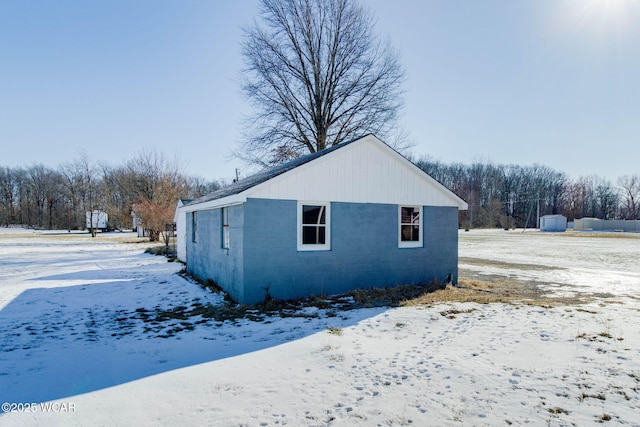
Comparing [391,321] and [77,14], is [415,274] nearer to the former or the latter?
[391,321]

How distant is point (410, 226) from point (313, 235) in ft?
10.7

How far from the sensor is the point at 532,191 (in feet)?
263

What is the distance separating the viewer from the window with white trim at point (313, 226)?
8.44 metres

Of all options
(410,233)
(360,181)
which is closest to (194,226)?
(360,181)

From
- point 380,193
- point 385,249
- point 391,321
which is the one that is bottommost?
point 391,321

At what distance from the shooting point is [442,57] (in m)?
13.9

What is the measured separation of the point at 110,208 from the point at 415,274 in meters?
49.8

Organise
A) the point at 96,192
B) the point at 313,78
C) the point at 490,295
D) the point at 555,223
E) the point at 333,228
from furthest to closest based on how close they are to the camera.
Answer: the point at 555,223 → the point at 96,192 → the point at 313,78 → the point at 490,295 → the point at 333,228

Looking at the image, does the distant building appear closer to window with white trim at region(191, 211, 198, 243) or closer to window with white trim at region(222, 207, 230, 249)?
window with white trim at region(191, 211, 198, 243)

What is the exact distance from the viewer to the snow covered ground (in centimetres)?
322

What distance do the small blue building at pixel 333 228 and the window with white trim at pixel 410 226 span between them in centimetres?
3

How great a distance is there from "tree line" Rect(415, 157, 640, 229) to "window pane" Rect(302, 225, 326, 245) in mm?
72882

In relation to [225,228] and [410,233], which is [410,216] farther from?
[225,228]

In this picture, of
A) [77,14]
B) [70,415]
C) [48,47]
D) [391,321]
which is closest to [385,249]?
[391,321]
